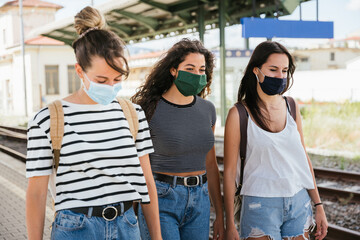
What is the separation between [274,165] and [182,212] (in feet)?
2.25

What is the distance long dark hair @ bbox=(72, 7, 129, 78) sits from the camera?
2.04 m

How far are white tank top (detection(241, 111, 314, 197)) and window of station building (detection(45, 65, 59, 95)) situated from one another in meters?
35.8

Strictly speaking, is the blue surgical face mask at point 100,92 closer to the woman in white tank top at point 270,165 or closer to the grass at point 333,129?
the woman in white tank top at point 270,165

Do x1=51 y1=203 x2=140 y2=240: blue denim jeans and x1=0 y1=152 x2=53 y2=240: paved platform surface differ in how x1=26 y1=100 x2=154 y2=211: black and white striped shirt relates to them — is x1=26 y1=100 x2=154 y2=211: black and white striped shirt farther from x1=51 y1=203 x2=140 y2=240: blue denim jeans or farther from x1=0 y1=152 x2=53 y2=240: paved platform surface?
x1=0 y1=152 x2=53 y2=240: paved platform surface

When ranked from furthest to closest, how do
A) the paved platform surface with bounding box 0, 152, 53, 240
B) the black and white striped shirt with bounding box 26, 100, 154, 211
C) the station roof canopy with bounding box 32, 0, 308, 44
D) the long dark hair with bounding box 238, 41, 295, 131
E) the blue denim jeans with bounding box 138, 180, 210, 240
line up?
the station roof canopy with bounding box 32, 0, 308, 44
the paved platform surface with bounding box 0, 152, 53, 240
the long dark hair with bounding box 238, 41, 295, 131
the blue denim jeans with bounding box 138, 180, 210, 240
the black and white striped shirt with bounding box 26, 100, 154, 211

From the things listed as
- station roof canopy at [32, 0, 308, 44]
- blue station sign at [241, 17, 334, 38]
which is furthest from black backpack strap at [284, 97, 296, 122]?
station roof canopy at [32, 0, 308, 44]

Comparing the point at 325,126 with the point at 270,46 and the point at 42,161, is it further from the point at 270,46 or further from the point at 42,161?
the point at 42,161

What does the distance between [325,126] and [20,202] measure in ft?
32.2

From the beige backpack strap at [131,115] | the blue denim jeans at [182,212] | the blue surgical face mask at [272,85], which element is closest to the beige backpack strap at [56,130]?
the beige backpack strap at [131,115]

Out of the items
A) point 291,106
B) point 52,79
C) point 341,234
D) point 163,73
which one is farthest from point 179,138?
point 52,79

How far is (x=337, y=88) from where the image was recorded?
32.9m

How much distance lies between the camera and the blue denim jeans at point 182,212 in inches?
107

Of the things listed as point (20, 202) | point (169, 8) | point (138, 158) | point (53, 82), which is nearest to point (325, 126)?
point (169, 8)

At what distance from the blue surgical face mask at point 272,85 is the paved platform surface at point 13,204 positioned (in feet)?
11.8
